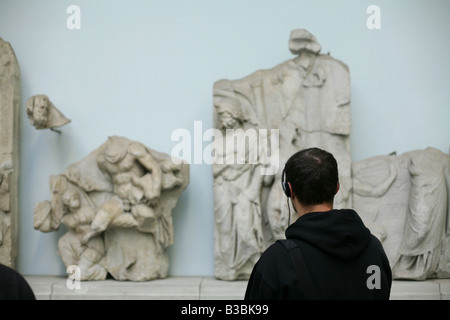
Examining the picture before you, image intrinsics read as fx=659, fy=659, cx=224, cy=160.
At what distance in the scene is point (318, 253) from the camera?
9.12 ft

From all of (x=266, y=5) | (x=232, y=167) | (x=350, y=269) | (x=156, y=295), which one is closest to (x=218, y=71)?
(x=266, y=5)

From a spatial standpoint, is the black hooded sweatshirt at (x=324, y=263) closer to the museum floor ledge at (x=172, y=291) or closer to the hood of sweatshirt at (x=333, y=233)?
the hood of sweatshirt at (x=333, y=233)

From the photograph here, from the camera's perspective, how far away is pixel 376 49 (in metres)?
7.87

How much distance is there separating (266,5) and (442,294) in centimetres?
386

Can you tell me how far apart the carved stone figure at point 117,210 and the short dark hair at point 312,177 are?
388 centimetres

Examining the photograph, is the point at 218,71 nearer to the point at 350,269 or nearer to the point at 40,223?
the point at 40,223

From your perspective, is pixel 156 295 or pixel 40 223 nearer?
pixel 156 295

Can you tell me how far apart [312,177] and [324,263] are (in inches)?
14.9

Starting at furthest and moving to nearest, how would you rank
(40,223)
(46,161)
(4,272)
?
(46,161)
(40,223)
(4,272)

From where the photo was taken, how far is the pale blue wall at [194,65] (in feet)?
25.7

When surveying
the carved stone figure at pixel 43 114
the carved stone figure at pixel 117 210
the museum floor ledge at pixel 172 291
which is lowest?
the museum floor ledge at pixel 172 291

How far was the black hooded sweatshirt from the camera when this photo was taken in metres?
2.73

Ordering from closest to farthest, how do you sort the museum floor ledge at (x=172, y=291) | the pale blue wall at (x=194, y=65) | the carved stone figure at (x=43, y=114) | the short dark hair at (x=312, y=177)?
the short dark hair at (x=312, y=177) < the museum floor ledge at (x=172, y=291) < the carved stone figure at (x=43, y=114) < the pale blue wall at (x=194, y=65)

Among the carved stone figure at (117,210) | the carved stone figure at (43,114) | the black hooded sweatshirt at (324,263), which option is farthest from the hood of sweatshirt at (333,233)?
the carved stone figure at (43,114)
